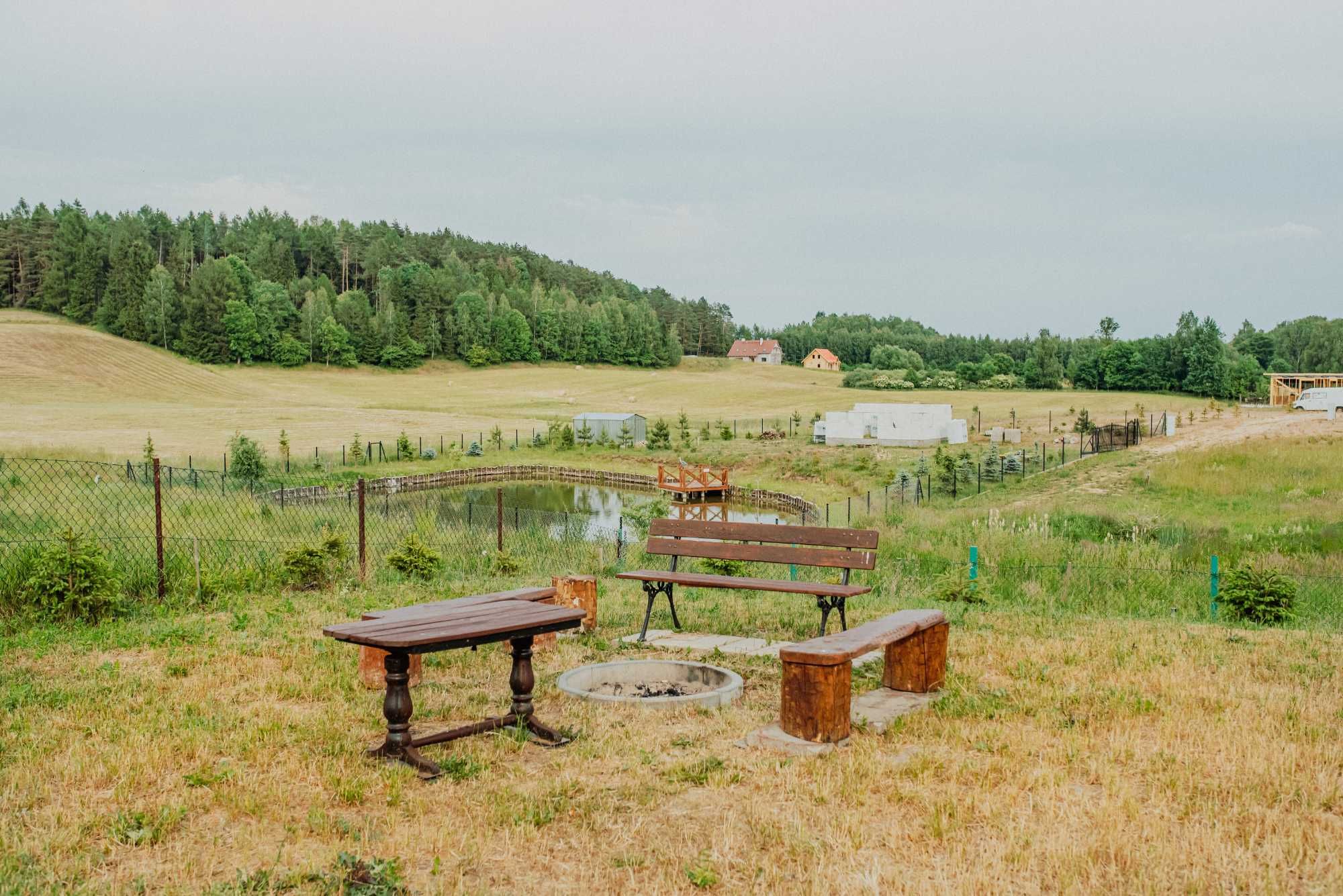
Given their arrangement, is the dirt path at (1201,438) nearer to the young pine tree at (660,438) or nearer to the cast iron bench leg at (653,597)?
the cast iron bench leg at (653,597)

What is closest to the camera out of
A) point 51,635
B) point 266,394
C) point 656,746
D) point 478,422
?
point 656,746

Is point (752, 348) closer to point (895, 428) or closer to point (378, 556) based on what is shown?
point (895, 428)

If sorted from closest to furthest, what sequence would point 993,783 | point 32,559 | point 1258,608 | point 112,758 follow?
point 993,783
point 112,758
point 32,559
point 1258,608

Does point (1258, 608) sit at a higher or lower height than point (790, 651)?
lower

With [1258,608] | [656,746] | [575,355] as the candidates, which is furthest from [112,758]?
[575,355]

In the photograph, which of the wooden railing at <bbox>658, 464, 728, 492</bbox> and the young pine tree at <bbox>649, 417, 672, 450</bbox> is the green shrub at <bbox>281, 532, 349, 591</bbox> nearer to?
the wooden railing at <bbox>658, 464, 728, 492</bbox>

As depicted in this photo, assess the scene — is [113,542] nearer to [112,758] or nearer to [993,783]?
[112,758]

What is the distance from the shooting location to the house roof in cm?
14250

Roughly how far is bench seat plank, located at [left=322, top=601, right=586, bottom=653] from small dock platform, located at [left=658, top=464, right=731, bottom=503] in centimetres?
2890

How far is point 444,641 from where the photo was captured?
521 centimetres

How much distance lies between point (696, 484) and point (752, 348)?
109182 millimetres

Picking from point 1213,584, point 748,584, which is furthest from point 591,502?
point 748,584

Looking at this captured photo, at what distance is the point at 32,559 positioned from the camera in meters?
9.21

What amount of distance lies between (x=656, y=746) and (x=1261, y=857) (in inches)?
115
